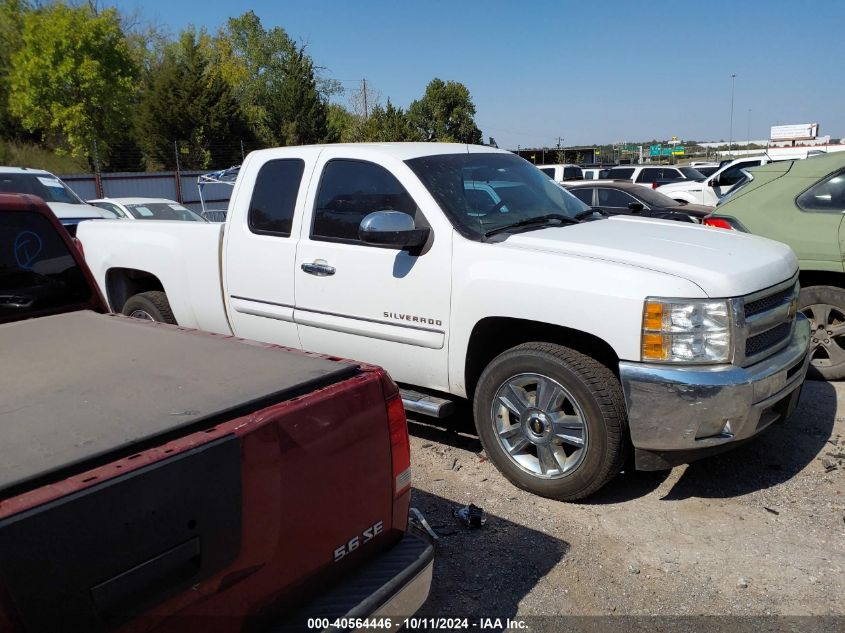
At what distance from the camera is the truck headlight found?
328 centimetres

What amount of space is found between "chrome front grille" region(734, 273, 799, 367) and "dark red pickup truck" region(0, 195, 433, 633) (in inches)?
76.8

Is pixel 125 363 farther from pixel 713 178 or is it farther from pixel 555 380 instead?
pixel 713 178

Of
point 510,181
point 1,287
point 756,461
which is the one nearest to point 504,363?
point 510,181

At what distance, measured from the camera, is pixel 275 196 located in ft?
15.8

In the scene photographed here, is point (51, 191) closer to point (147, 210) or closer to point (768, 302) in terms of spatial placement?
point (147, 210)

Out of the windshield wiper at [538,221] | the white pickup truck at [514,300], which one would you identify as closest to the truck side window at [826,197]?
the white pickup truck at [514,300]

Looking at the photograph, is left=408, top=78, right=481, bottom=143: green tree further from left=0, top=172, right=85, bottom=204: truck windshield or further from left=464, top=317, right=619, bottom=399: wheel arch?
left=464, top=317, right=619, bottom=399: wheel arch

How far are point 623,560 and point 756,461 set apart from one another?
1565 mm

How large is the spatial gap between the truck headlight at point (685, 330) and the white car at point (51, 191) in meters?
9.18

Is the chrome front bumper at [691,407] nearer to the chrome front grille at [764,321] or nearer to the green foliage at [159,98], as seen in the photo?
the chrome front grille at [764,321]

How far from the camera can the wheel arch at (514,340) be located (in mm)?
3678

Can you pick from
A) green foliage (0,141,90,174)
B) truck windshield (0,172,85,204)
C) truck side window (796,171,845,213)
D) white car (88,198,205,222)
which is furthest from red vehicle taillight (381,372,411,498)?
green foliage (0,141,90,174)

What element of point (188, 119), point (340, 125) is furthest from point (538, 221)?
point (340, 125)

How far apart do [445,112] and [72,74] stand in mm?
29778
